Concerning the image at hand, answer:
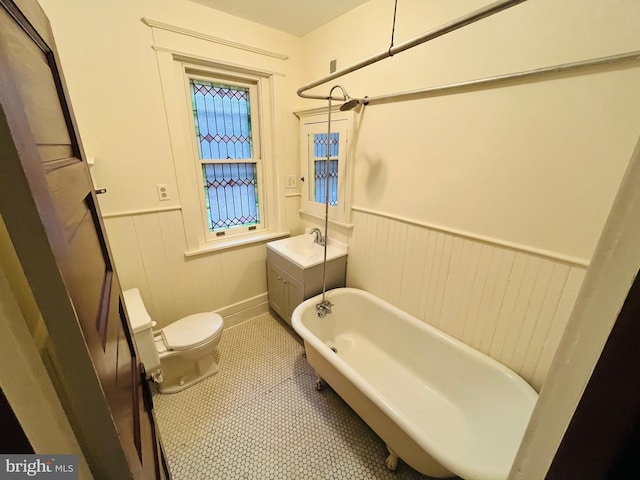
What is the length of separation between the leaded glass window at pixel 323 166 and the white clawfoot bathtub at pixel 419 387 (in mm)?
857

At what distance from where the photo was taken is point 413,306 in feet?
5.79

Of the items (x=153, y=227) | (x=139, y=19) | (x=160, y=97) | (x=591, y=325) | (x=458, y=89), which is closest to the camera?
(x=591, y=325)

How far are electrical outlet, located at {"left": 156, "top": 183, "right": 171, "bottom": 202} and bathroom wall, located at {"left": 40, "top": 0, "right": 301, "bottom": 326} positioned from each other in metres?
0.03

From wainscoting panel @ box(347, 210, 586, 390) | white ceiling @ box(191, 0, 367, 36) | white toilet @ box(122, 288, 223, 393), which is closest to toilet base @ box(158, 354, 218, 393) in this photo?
white toilet @ box(122, 288, 223, 393)

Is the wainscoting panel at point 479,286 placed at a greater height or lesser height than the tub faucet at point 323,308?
greater

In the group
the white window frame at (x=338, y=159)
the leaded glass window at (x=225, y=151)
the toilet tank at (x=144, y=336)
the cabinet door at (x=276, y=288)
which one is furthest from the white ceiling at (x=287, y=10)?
the toilet tank at (x=144, y=336)

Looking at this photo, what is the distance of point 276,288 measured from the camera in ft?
7.65

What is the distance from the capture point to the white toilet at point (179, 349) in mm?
1507

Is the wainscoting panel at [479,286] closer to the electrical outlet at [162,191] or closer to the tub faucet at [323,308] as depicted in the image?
the tub faucet at [323,308]

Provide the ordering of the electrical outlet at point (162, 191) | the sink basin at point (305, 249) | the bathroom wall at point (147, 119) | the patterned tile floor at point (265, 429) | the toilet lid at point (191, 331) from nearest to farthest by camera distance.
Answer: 1. the patterned tile floor at point (265, 429)
2. the bathroom wall at point (147, 119)
3. the toilet lid at point (191, 331)
4. the electrical outlet at point (162, 191)
5. the sink basin at point (305, 249)

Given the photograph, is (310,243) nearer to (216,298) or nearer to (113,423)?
(216,298)

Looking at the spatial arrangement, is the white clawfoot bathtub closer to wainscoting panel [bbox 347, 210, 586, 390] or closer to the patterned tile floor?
wainscoting panel [bbox 347, 210, 586, 390]

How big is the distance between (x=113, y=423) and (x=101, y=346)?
0.12m

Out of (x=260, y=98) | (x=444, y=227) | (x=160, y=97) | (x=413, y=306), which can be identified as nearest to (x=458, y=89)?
(x=444, y=227)
